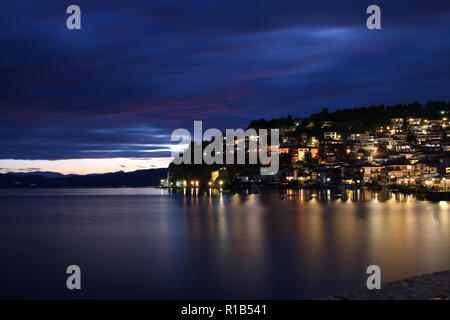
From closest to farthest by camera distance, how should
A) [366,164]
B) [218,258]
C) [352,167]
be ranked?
[218,258] < [366,164] < [352,167]

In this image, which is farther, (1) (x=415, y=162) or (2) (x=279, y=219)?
(1) (x=415, y=162)

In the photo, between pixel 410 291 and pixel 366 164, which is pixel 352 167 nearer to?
pixel 366 164

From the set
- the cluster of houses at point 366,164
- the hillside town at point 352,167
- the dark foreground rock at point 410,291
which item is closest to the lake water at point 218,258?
the dark foreground rock at point 410,291

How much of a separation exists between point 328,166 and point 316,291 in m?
157

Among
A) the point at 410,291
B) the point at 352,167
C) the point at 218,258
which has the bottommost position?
the point at 218,258

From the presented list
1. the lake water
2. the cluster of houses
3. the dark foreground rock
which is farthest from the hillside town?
the dark foreground rock

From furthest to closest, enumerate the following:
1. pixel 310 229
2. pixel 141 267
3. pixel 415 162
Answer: pixel 415 162 → pixel 310 229 → pixel 141 267

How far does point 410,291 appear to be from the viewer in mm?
12891

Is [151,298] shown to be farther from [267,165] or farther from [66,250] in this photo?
[267,165]

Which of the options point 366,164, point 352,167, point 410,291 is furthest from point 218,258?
point 352,167

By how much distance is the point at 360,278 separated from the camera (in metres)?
19.0

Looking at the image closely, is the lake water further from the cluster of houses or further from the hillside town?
the hillside town
